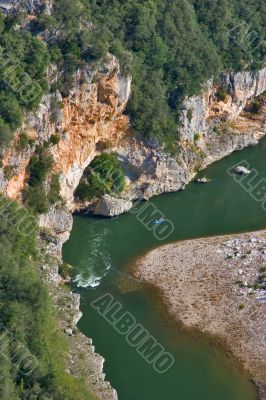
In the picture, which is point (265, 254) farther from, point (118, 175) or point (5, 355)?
point (5, 355)

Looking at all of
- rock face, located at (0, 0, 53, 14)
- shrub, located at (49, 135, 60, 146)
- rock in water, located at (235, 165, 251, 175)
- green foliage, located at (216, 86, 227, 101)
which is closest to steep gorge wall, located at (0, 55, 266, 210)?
shrub, located at (49, 135, 60, 146)

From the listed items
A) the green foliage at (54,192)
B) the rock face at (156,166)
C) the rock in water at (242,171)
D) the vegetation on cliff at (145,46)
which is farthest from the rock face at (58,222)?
the rock in water at (242,171)

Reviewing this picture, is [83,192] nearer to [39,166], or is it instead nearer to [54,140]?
[54,140]

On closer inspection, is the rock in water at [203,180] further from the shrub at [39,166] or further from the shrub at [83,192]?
the shrub at [39,166]

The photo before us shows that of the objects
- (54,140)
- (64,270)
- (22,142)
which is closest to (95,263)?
(64,270)

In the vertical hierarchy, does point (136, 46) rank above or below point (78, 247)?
above

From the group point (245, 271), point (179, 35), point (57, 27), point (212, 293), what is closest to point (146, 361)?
point (212, 293)
